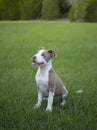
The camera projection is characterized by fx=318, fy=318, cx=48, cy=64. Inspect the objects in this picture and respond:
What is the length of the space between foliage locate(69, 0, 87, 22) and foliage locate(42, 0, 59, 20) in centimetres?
171

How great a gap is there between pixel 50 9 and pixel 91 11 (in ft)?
15.1

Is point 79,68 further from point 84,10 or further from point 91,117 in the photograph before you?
point 84,10

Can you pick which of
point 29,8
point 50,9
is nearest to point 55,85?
point 50,9

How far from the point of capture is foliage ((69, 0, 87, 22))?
34312mm

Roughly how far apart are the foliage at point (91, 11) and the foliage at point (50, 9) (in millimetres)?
3457

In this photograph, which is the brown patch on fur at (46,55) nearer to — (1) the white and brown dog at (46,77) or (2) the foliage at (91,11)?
(1) the white and brown dog at (46,77)

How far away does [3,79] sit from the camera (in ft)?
23.2

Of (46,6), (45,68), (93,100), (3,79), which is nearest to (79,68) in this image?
(3,79)

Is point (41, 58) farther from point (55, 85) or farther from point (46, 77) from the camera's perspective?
point (55, 85)

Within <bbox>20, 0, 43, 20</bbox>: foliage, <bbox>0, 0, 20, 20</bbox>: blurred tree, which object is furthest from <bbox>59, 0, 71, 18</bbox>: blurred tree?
<bbox>0, 0, 20, 20</bbox>: blurred tree

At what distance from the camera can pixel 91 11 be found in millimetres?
35344

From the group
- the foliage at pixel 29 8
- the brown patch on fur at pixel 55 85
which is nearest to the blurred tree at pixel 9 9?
the foliage at pixel 29 8

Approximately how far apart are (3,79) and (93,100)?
2.45 m

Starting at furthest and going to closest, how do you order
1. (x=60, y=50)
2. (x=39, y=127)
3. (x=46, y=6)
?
(x=46, y=6), (x=60, y=50), (x=39, y=127)
